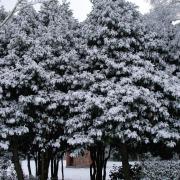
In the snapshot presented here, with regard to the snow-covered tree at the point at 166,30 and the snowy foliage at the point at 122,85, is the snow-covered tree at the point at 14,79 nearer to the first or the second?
the snowy foliage at the point at 122,85

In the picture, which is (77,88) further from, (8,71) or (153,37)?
(153,37)

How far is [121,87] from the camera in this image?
12.5m

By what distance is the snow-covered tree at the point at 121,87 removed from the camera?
12.3 m

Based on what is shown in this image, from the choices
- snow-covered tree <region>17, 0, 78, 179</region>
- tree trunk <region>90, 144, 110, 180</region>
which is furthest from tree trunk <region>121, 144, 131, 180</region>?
tree trunk <region>90, 144, 110, 180</region>

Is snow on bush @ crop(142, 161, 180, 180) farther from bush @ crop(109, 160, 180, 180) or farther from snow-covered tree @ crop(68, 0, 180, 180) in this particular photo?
snow-covered tree @ crop(68, 0, 180, 180)

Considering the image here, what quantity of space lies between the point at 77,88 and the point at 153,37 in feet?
11.0

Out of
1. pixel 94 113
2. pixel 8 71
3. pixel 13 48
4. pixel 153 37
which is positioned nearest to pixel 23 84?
pixel 8 71

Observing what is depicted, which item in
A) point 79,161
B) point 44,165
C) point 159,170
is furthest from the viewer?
point 79,161

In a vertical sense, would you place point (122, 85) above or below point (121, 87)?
above

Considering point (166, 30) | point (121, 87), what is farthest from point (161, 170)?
point (166, 30)

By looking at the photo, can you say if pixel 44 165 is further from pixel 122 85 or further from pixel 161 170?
pixel 122 85

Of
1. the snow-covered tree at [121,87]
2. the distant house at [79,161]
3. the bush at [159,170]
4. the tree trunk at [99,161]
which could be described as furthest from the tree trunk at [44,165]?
the distant house at [79,161]

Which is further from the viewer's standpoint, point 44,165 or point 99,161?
point 99,161

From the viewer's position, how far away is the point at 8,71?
13320 millimetres
